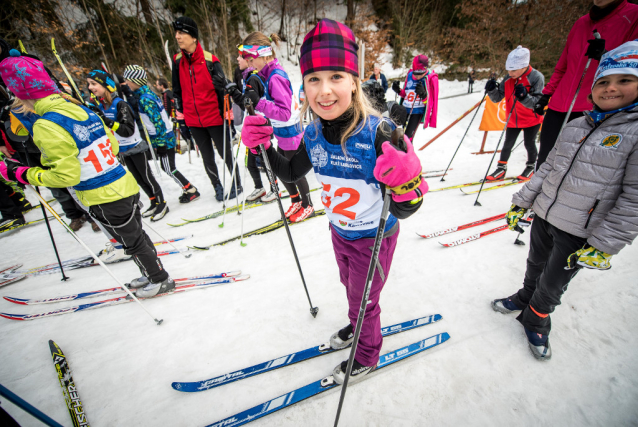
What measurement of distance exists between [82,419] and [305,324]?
1.71 metres

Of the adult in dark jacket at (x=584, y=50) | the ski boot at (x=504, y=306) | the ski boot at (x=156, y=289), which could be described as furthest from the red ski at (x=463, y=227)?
the ski boot at (x=156, y=289)

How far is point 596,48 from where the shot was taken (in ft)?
6.72

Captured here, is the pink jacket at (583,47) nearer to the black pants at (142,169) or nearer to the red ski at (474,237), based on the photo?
the red ski at (474,237)

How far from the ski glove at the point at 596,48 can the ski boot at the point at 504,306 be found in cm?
222

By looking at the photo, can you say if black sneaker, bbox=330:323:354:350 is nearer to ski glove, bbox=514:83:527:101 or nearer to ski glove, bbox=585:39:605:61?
ski glove, bbox=585:39:605:61

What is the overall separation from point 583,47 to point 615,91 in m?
1.56

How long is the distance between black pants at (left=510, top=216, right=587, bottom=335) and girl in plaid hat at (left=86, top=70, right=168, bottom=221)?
502 centimetres

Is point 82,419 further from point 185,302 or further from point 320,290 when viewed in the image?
point 320,290

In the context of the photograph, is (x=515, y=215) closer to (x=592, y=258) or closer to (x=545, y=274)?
(x=545, y=274)

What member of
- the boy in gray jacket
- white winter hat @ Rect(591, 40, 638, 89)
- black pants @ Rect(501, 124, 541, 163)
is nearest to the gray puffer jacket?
the boy in gray jacket

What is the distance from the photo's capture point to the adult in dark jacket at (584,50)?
2.06 m

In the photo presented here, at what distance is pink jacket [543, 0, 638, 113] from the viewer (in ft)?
6.75

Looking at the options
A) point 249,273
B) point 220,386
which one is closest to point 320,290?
point 249,273

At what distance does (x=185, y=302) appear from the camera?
2.70 metres
